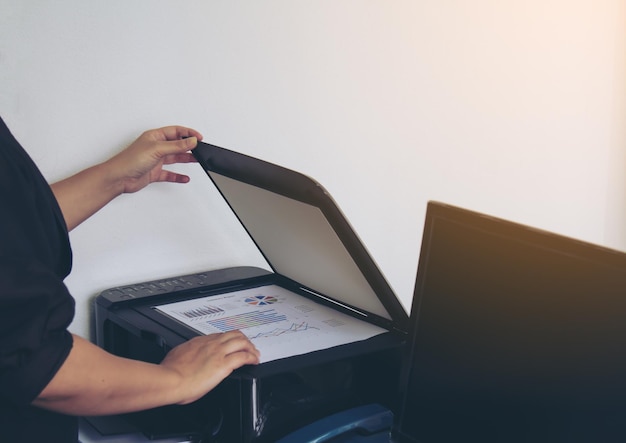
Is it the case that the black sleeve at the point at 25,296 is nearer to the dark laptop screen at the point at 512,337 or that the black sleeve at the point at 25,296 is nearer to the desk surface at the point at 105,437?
the desk surface at the point at 105,437

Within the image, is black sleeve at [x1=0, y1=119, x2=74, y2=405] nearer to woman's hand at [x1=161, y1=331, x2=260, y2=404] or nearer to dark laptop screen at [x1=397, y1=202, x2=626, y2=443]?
woman's hand at [x1=161, y1=331, x2=260, y2=404]

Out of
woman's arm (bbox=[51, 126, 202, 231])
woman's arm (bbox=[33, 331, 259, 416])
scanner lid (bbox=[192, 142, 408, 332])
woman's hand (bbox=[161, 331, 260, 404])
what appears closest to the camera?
woman's arm (bbox=[33, 331, 259, 416])

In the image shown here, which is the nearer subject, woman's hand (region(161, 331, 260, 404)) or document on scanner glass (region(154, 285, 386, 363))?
woman's hand (region(161, 331, 260, 404))

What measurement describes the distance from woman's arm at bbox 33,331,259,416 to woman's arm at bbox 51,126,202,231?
0.35 m

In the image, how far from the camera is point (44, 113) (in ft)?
4.45

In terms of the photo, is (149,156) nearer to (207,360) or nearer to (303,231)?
(303,231)

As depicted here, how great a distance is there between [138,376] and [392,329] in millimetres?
471

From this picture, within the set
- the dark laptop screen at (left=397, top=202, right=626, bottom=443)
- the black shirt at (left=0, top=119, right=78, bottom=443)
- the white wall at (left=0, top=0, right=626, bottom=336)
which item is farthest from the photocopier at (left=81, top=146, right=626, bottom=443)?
the black shirt at (left=0, top=119, right=78, bottom=443)

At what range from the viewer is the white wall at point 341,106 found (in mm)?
1390

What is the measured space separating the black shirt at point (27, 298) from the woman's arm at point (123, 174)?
247mm

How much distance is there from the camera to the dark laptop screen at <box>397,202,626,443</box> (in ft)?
2.77

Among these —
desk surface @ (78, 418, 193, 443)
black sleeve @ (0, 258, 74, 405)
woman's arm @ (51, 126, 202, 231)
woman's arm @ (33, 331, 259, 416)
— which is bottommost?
desk surface @ (78, 418, 193, 443)

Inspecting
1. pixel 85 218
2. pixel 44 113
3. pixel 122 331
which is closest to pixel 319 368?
pixel 122 331

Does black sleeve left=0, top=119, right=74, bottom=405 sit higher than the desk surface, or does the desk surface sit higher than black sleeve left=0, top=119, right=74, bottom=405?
black sleeve left=0, top=119, right=74, bottom=405
